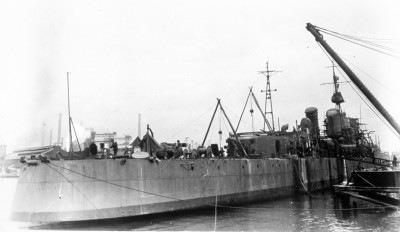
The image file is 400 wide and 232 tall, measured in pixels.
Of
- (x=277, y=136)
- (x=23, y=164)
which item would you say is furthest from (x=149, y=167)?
(x=277, y=136)

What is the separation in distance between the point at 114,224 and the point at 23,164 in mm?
5135

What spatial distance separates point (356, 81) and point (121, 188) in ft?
41.5

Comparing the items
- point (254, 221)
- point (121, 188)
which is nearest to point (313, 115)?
point (254, 221)

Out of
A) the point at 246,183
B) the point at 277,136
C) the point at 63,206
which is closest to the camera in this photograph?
the point at 63,206

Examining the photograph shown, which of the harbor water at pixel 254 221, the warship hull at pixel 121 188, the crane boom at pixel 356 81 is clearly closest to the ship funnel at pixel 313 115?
the harbor water at pixel 254 221

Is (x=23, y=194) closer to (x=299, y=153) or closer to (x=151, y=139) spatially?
(x=151, y=139)

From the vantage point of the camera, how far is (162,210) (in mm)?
17609

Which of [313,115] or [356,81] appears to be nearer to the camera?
[356,81]

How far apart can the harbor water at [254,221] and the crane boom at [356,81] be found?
15.7 ft

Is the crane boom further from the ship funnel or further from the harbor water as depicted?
the ship funnel

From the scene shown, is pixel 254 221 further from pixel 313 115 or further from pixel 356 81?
pixel 313 115

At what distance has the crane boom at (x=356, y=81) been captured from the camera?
600 inches

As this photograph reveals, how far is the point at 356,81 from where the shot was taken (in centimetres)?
1669

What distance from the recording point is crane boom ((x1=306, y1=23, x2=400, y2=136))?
15242 mm
